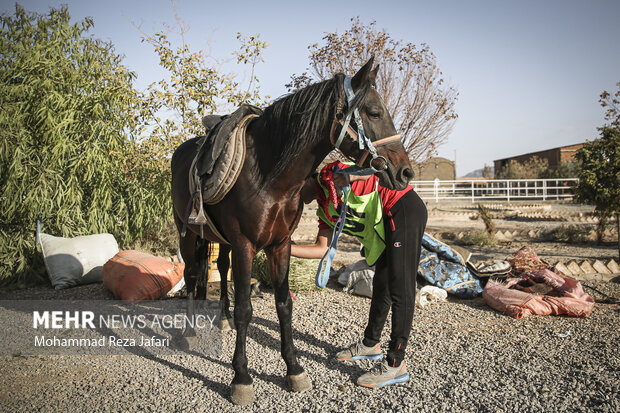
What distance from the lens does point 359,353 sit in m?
3.21

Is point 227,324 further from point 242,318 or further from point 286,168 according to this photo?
point 286,168

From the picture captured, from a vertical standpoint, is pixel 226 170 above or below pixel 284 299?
above

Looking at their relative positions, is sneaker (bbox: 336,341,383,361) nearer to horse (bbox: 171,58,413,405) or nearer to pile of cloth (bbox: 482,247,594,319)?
horse (bbox: 171,58,413,405)

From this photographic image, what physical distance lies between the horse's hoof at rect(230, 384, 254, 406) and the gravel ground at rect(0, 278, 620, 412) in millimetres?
52

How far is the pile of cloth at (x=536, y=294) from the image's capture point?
4191mm

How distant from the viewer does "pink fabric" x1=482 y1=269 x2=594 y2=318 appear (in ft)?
13.7

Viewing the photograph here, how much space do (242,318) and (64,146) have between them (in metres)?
4.33

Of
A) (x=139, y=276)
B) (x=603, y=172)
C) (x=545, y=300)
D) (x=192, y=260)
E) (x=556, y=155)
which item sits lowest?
(x=545, y=300)

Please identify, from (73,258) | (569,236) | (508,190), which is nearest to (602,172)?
(569,236)

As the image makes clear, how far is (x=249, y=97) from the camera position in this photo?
22.8 ft

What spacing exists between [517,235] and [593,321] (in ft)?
22.1

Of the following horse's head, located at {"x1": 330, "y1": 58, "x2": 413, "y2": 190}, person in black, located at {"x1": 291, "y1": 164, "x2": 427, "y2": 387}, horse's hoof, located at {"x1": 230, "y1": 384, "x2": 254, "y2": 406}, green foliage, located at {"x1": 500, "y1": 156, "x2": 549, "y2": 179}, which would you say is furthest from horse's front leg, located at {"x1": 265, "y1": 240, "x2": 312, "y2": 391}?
green foliage, located at {"x1": 500, "y1": 156, "x2": 549, "y2": 179}

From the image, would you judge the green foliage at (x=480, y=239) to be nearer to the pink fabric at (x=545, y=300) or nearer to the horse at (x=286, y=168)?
the pink fabric at (x=545, y=300)

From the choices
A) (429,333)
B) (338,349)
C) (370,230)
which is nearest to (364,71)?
(370,230)
